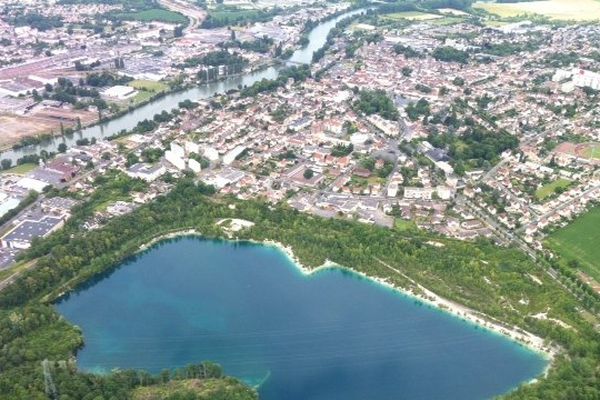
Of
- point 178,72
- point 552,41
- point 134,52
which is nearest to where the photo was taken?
point 178,72

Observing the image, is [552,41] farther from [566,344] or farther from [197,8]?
[566,344]

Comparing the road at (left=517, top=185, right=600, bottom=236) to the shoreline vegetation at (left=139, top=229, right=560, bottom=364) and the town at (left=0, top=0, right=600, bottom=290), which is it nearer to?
the town at (left=0, top=0, right=600, bottom=290)

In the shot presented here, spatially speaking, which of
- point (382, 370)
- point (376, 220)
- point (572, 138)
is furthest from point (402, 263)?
point (572, 138)

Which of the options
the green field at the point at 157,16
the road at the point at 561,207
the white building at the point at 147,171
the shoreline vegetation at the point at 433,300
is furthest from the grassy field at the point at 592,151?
the green field at the point at 157,16

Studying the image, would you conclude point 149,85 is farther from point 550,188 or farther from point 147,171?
point 550,188

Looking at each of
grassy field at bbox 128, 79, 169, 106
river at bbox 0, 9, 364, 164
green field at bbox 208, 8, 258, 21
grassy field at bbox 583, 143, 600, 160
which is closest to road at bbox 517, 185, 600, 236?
grassy field at bbox 583, 143, 600, 160

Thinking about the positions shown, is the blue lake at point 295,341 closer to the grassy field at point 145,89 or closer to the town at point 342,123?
the town at point 342,123
